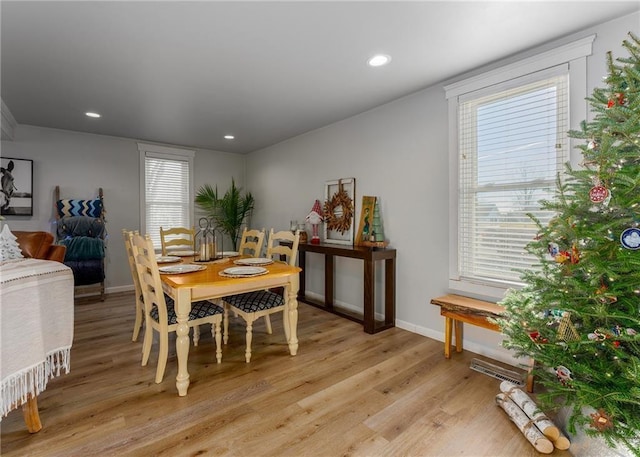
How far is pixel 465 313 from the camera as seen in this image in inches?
94.7

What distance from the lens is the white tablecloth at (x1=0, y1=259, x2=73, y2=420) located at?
1.39m

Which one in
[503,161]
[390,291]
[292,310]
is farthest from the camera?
[390,291]

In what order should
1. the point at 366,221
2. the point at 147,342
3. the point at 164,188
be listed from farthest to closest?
the point at 164,188 → the point at 366,221 → the point at 147,342

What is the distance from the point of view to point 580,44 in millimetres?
2086

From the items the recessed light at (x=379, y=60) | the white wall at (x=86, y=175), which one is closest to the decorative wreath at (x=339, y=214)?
the recessed light at (x=379, y=60)

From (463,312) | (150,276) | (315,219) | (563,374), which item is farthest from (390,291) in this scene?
(150,276)

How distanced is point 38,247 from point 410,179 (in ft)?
11.3

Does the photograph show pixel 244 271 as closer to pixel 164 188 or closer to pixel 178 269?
pixel 178 269

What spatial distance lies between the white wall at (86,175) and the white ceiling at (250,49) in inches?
32.3

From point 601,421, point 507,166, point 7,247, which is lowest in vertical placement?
point 601,421

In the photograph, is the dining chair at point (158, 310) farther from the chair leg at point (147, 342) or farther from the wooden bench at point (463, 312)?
the wooden bench at point (463, 312)

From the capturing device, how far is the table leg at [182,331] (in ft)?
6.64

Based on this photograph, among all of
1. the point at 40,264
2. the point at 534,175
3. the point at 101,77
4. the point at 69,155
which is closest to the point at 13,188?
the point at 69,155

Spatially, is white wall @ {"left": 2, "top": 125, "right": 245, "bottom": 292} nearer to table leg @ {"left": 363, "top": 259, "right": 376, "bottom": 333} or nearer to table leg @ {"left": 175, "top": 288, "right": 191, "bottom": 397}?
table leg @ {"left": 175, "top": 288, "right": 191, "bottom": 397}
